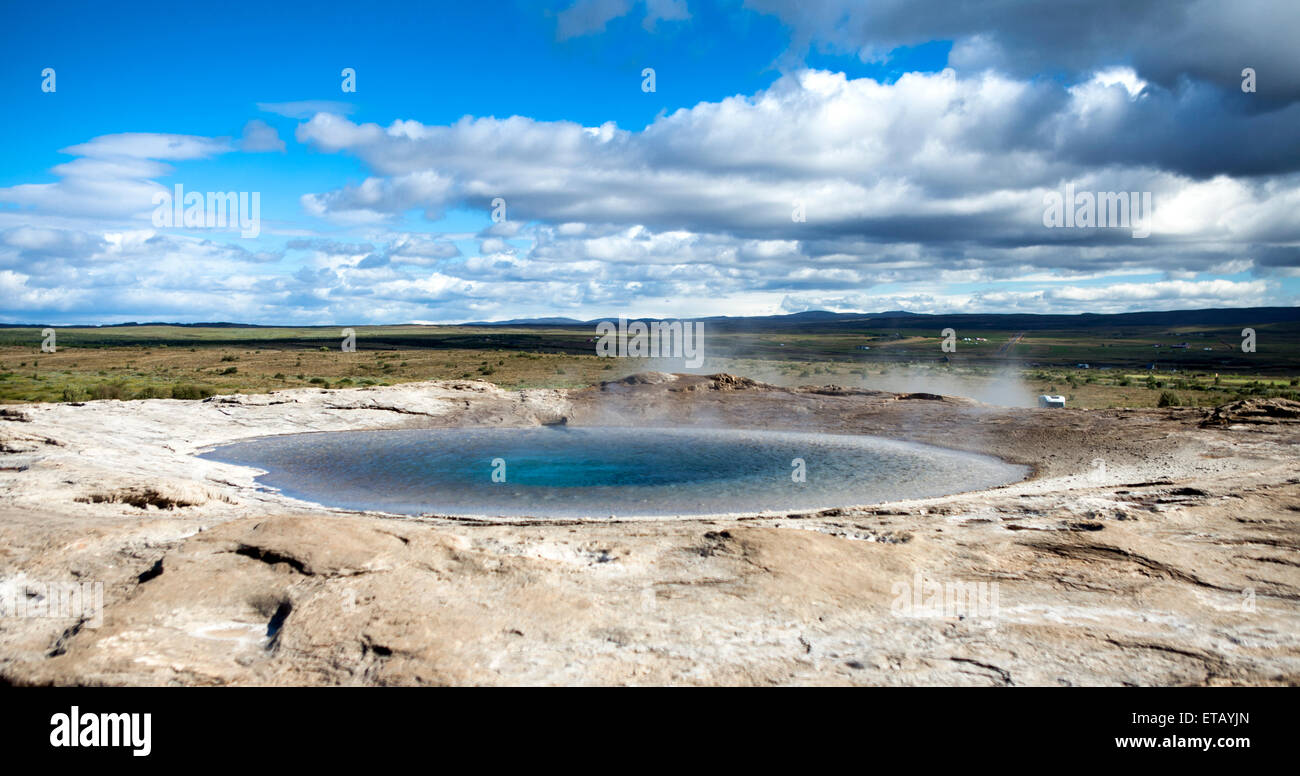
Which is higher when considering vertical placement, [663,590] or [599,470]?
[663,590]

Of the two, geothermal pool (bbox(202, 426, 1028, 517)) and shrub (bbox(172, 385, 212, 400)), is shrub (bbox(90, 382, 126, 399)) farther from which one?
geothermal pool (bbox(202, 426, 1028, 517))

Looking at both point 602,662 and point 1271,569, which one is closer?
point 602,662

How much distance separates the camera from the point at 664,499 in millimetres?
15492

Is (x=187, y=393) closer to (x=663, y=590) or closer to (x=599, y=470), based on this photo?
(x=599, y=470)

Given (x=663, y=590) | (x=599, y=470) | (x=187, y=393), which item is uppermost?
(x=187, y=393)

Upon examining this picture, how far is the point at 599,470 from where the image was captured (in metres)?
18.7

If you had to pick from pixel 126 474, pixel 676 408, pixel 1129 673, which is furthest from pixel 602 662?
pixel 676 408

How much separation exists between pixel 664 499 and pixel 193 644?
10.0 meters

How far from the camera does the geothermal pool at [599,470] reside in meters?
15.1

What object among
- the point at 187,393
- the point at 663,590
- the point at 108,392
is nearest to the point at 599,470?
the point at 663,590

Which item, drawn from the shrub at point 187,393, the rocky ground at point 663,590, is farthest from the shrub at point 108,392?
the rocky ground at point 663,590

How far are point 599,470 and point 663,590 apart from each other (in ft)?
35.8

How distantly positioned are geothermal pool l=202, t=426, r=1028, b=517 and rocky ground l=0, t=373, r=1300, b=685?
2120 millimetres
